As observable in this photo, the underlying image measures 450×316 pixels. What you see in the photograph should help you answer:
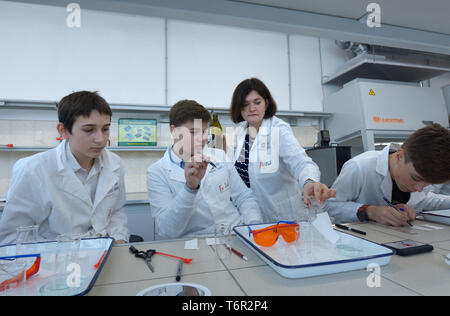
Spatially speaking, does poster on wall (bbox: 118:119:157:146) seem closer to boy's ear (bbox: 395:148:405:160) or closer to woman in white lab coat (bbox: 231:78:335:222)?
woman in white lab coat (bbox: 231:78:335:222)

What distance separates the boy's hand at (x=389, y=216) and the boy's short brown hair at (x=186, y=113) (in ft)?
2.77

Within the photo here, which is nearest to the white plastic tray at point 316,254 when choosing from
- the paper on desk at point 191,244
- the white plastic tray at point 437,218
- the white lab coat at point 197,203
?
the paper on desk at point 191,244

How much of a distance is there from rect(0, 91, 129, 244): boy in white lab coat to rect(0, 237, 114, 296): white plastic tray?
256 millimetres

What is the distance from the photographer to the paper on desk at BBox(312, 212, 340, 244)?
0.75 meters

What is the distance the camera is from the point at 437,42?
0.73 m

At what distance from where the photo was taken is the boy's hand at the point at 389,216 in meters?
1.00

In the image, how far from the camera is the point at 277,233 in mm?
762

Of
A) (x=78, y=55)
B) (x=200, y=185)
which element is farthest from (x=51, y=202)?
(x=78, y=55)

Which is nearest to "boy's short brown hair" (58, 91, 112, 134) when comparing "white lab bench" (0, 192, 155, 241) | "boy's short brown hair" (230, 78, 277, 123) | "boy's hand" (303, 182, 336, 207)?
"boy's short brown hair" (230, 78, 277, 123)

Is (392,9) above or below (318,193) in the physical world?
above

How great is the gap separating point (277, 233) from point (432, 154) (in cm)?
70

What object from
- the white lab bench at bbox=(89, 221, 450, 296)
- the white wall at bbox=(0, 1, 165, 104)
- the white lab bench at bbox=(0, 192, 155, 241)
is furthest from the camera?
the white wall at bbox=(0, 1, 165, 104)

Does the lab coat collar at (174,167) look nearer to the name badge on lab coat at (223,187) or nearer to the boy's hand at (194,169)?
A: the name badge on lab coat at (223,187)

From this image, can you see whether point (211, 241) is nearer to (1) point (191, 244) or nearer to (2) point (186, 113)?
(1) point (191, 244)
